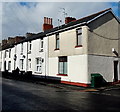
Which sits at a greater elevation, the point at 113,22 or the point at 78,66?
the point at 113,22

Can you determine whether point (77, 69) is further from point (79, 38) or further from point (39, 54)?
point (39, 54)

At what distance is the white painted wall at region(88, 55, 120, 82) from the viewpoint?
1702 cm

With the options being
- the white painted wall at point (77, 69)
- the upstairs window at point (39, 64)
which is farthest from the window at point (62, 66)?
the upstairs window at point (39, 64)

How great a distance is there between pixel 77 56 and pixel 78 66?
1.03 meters

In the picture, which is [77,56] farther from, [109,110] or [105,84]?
[109,110]

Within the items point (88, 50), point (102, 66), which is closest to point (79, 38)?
point (88, 50)

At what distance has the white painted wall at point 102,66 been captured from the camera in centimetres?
1702

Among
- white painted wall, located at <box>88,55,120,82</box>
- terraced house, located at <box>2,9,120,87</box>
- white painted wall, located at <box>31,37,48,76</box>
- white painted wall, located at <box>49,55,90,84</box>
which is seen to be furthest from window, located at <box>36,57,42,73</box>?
white painted wall, located at <box>88,55,120,82</box>

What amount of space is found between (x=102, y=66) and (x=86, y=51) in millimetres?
2586

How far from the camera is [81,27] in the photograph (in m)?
17.7

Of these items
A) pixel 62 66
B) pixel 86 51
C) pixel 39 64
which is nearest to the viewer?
pixel 86 51

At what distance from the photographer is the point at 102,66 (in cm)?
1794

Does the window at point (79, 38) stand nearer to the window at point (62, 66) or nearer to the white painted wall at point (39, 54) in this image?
the window at point (62, 66)

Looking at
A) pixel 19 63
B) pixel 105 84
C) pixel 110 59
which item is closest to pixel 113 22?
pixel 110 59
